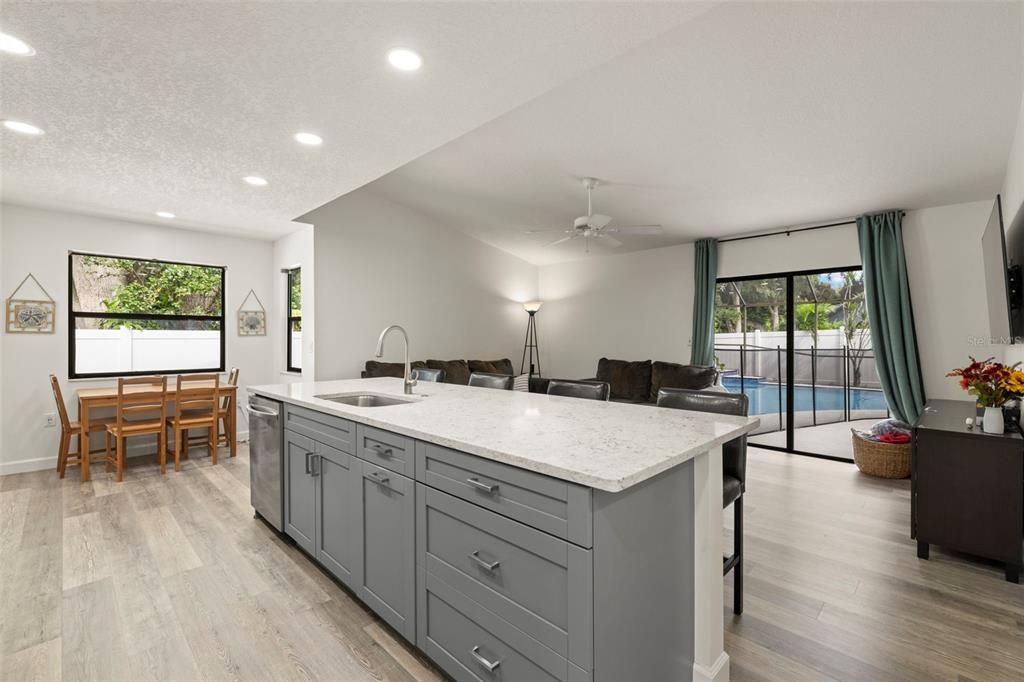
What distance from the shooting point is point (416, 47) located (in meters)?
1.98

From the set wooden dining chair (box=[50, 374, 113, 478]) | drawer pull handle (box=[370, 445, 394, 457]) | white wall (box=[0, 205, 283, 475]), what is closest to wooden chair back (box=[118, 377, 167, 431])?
wooden dining chair (box=[50, 374, 113, 478])

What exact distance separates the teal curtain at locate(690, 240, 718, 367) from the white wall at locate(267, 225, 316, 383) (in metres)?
4.43

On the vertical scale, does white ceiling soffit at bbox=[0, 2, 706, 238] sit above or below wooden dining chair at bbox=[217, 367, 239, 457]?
above

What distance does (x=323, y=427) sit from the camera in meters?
2.34

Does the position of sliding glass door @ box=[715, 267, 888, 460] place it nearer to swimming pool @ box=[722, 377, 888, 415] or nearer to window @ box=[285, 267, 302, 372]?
swimming pool @ box=[722, 377, 888, 415]

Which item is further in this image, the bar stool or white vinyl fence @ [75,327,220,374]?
white vinyl fence @ [75,327,220,374]

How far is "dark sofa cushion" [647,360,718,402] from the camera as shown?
5.16m

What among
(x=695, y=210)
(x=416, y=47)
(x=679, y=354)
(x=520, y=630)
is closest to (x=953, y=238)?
(x=695, y=210)

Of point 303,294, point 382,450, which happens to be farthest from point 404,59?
point 303,294

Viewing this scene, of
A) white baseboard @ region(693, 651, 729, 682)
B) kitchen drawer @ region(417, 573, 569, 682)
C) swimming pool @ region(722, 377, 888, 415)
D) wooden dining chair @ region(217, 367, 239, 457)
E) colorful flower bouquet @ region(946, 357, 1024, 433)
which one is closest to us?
kitchen drawer @ region(417, 573, 569, 682)

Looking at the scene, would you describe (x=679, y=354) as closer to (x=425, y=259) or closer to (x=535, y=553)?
(x=425, y=259)

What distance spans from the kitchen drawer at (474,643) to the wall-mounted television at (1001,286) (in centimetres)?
294

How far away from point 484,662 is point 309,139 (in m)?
2.93

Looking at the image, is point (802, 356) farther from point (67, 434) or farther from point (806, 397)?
point (67, 434)
